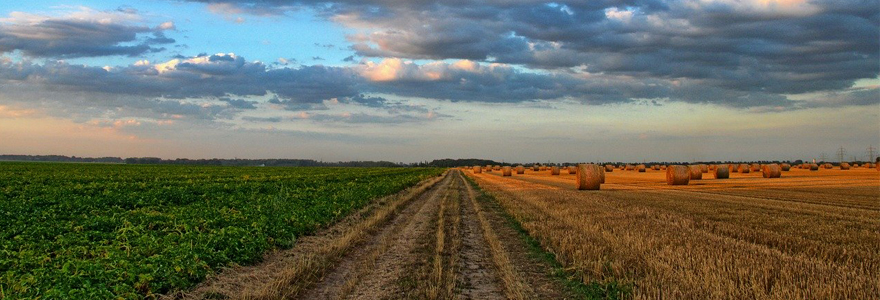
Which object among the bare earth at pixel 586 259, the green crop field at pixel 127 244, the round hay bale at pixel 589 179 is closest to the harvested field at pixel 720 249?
the bare earth at pixel 586 259

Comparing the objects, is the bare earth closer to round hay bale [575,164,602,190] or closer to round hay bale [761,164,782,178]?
round hay bale [575,164,602,190]

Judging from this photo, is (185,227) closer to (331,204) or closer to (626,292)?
(331,204)

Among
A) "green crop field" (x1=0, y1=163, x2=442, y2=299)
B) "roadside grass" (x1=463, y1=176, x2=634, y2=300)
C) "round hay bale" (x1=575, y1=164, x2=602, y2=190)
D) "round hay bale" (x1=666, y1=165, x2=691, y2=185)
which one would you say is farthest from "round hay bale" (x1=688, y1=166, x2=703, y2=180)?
"roadside grass" (x1=463, y1=176, x2=634, y2=300)

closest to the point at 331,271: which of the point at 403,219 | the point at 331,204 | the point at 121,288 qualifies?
the point at 121,288

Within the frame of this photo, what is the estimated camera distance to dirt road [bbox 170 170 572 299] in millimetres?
8516

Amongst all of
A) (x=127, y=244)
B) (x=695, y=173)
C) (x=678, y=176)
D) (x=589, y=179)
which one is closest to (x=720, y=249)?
(x=127, y=244)

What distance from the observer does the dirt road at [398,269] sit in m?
8.52

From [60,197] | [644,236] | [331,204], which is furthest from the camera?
[60,197]

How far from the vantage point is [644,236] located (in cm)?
1296

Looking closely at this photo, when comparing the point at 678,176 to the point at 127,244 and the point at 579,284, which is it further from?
the point at 127,244

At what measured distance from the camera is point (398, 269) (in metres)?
10.3

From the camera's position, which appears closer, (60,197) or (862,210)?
(862,210)

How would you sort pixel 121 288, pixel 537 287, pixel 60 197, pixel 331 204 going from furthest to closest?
pixel 60 197 < pixel 331 204 < pixel 537 287 < pixel 121 288

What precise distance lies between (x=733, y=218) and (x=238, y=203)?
1752cm
